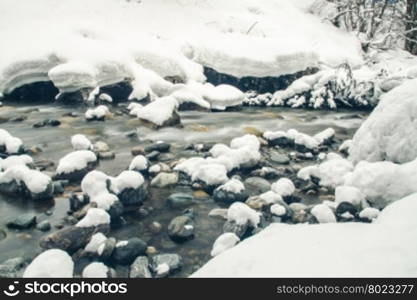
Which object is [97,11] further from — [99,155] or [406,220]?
[406,220]

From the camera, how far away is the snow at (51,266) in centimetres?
278

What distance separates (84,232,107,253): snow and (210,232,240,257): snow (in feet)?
3.07

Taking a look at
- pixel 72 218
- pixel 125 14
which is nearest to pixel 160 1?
pixel 125 14

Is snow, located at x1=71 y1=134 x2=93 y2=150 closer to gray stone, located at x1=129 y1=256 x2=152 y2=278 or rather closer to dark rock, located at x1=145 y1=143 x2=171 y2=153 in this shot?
dark rock, located at x1=145 y1=143 x2=171 y2=153

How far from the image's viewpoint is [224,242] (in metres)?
3.39

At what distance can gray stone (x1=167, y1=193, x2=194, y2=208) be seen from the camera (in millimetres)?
4311

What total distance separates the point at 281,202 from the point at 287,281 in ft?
6.15

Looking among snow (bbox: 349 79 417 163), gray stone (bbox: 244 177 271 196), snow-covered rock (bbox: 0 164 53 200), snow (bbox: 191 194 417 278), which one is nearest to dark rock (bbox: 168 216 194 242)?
snow (bbox: 191 194 417 278)

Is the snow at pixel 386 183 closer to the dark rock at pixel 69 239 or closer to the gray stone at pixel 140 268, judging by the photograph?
the gray stone at pixel 140 268

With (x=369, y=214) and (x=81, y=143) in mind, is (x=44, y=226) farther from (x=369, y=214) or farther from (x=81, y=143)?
(x=369, y=214)

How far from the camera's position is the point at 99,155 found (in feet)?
18.7

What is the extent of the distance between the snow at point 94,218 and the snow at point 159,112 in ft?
12.3

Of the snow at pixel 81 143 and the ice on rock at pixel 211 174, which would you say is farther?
the snow at pixel 81 143

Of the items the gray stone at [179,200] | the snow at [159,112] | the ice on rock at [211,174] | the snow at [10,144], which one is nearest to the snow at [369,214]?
the ice on rock at [211,174]
